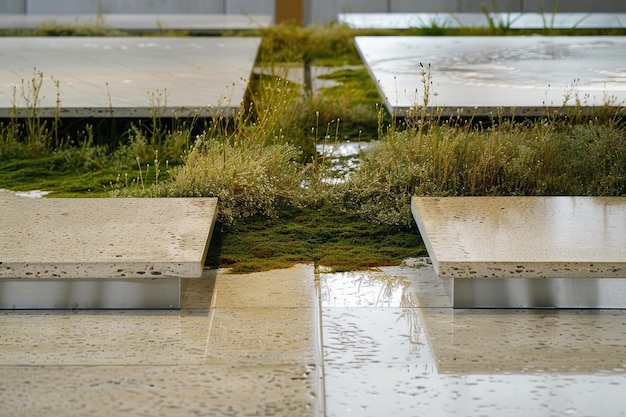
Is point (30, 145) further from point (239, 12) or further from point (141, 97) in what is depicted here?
point (239, 12)

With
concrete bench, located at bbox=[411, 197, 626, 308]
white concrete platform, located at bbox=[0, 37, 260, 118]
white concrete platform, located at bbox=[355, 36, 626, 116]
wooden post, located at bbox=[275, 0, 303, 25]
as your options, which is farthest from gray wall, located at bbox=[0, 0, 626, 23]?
concrete bench, located at bbox=[411, 197, 626, 308]

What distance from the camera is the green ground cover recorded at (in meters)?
3.64

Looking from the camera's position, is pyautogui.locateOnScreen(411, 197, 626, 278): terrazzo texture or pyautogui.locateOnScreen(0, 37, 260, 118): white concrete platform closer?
pyautogui.locateOnScreen(411, 197, 626, 278): terrazzo texture

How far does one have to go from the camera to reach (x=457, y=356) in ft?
8.49

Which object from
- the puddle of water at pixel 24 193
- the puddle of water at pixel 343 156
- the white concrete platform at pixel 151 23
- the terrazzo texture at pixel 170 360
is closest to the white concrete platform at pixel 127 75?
the puddle of water at pixel 343 156

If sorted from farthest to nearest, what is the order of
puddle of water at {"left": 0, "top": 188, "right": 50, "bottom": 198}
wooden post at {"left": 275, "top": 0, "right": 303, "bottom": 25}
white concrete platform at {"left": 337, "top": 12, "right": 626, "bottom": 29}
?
wooden post at {"left": 275, "top": 0, "right": 303, "bottom": 25} < white concrete platform at {"left": 337, "top": 12, "right": 626, "bottom": 29} < puddle of water at {"left": 0, "top": 188, "right": 50, "bottom": 198}

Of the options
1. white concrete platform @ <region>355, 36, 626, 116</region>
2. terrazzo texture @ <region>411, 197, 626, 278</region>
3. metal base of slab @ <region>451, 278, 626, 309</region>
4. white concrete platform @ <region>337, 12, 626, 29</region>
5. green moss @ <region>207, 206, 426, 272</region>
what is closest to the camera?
terrazzo texture @ <region>411, 197, 626, 278</region>

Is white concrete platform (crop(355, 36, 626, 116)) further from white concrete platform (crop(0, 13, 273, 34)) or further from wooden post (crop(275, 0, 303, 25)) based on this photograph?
wooden post (crop(275, 0, 303, 25))

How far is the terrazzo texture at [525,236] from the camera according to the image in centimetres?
282

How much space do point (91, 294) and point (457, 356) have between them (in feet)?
3.56

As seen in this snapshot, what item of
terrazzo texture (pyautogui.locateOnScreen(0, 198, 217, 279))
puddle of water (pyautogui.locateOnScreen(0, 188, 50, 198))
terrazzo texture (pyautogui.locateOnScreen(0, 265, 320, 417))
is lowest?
terrazzo texture (pyautogui.locateOnScreen(0, 265, 320, 417))

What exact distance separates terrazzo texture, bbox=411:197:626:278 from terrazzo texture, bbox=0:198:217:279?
737 millimetres

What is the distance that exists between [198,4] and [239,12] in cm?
56

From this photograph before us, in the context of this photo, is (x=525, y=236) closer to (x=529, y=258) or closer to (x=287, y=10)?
(x=529, y=258)
